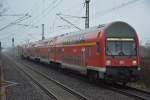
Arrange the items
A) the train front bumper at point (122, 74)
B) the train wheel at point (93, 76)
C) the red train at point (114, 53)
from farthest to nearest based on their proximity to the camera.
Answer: the train wheel at point (93, 76) → the red train at point (114, 53) → the train front bumper at point (122, 74)

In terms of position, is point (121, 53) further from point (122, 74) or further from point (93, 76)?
point (93, 76)

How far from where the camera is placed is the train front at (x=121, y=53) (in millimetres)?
18484

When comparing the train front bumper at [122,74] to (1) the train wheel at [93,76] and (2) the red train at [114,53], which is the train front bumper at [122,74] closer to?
(2) the red train at [114,53]

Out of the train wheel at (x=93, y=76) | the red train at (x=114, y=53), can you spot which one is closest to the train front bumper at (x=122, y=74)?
the red train at (x=114, y=53)

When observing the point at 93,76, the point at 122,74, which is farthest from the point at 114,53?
the point at 93,76

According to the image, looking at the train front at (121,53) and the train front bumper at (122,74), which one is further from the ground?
the train front at (121,53)

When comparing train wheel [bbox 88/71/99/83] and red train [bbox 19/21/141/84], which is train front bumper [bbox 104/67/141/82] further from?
train wheel [bbox 88/71/99/83]

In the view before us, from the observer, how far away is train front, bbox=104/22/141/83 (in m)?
18.5

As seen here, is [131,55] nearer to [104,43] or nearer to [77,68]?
[104,43]

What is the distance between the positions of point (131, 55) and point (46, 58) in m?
21.0

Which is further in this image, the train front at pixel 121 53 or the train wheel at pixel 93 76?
the train wheel at pixel 93 76

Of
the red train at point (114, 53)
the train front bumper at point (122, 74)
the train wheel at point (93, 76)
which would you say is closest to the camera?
the train front bumper at point (122, 74)

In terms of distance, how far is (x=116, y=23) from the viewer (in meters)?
19.4

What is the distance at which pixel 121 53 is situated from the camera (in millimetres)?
18938
